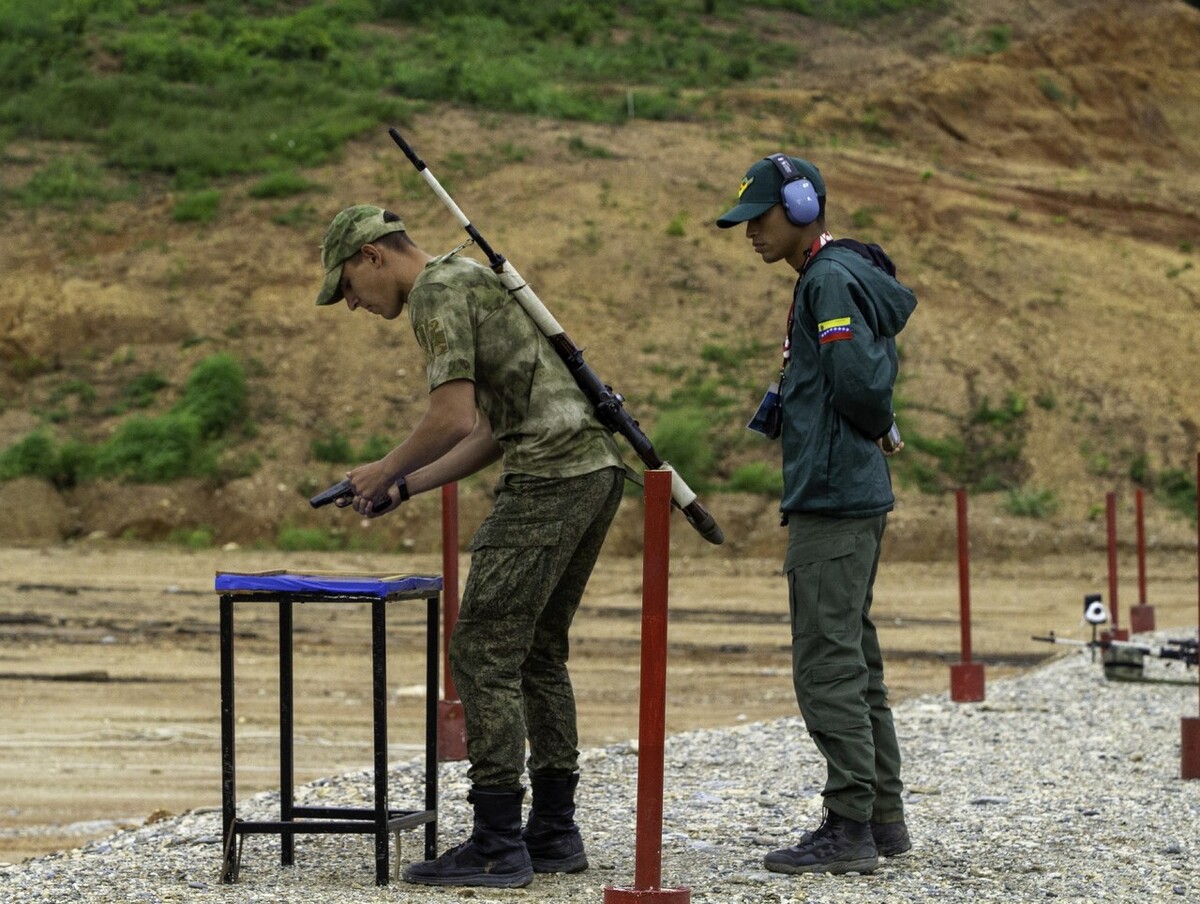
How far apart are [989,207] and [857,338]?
104 ft

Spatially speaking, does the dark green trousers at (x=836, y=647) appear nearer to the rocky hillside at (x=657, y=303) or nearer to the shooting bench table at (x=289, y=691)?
the shooting bench table at (x=289, y=691)

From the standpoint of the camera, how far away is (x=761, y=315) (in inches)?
1250

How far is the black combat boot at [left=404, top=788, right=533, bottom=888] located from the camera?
5.59m

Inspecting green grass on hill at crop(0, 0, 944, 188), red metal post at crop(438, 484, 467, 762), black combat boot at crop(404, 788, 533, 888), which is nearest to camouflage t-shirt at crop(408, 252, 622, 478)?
black combat boot at crop(404, 788, 533, 888)

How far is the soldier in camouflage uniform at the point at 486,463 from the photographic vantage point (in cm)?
551

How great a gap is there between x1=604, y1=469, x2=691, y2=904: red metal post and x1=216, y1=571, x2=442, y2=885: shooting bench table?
1.04 m

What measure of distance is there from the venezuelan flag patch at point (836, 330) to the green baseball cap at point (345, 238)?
1348 millimetres

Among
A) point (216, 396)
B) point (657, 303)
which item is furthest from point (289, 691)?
point (657, 303)

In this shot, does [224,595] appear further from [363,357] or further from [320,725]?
[363,357]

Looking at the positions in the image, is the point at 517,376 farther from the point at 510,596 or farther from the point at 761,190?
the point at 761,190

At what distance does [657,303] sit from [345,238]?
2641 cm

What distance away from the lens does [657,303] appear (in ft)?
105

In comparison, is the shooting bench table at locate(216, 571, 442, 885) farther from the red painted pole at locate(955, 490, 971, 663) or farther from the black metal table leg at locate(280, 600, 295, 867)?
the red painted pole at locate(955, 490, 971, 663)

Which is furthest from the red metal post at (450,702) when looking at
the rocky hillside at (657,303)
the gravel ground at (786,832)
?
the rocky hillside at (657,303)
